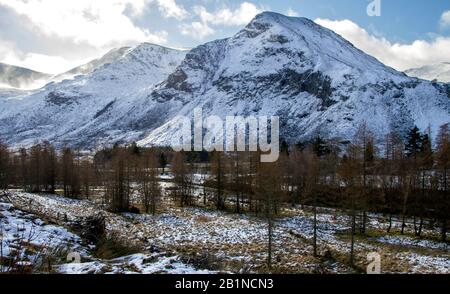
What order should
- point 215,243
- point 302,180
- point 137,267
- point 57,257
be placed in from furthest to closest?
point 302,180
point 215,243
point 57,257
point 137,267

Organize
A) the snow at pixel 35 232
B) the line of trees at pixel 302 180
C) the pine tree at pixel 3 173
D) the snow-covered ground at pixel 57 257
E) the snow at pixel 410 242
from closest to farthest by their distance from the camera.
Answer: the snow-covered ground at pixel 57 257 → the snow at pixel 35 232 → the pine tree at pixel 3 173 → the line of trees at pixel 302 180 → the snow at pixel 410 242

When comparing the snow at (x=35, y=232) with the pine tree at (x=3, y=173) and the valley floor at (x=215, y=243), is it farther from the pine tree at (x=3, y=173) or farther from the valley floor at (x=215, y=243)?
the pine tree at (x=3, y=173)

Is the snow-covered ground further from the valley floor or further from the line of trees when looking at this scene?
the line of trees

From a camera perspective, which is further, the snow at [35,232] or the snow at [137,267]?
the snow at [35,232]

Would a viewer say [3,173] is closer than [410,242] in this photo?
Yes

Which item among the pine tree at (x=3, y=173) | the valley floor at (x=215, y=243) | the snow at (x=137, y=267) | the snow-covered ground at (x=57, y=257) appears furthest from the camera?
the pine tree at (x=3, y=173)

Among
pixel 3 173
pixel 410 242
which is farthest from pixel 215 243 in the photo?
pixel 410 242

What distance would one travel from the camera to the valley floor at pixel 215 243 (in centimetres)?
1743

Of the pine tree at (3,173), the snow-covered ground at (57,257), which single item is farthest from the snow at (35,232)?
the pine tree at (3,173)

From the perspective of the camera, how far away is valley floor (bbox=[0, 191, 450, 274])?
57.2ft

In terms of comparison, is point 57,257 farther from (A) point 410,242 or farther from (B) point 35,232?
(A) point 410,242

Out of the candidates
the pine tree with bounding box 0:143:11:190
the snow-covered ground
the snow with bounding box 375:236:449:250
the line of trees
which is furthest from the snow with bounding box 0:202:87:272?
the snow with bounding box 375:236:449:250

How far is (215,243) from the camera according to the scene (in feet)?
108
